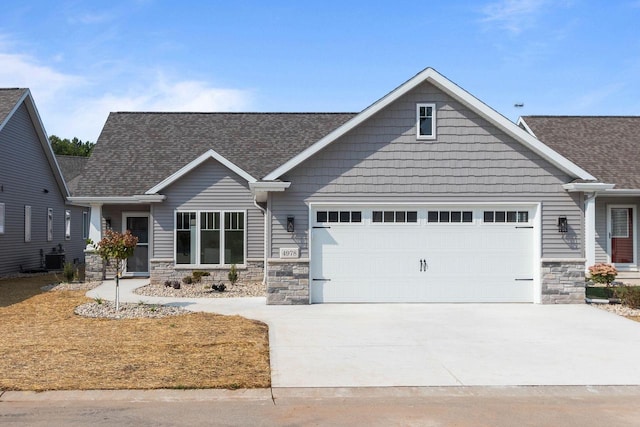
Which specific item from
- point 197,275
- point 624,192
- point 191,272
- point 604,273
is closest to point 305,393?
point 604,273

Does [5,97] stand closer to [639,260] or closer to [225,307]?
[225,307]

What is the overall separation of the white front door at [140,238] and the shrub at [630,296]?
1453 cm

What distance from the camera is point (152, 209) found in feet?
60.0

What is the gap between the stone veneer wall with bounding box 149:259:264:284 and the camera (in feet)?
59.9

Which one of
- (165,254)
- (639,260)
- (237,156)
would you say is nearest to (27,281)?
(165,254)

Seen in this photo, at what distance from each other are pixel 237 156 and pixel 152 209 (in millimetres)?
3970

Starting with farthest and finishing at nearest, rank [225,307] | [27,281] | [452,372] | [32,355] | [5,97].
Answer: [5,97]
[27,281]
[225,307]
[32,355]
[452,372]

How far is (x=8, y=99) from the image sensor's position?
2156cm

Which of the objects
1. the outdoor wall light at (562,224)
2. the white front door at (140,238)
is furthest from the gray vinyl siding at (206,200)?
the outdoor wall light at (562,224)

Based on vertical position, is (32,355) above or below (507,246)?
below

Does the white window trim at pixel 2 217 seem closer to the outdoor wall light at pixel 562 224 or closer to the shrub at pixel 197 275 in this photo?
the shrub at pixel 197 275

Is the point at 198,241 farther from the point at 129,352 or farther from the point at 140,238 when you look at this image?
the point at 129,352

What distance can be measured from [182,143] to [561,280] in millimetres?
14117

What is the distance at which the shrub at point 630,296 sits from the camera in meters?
13.4
